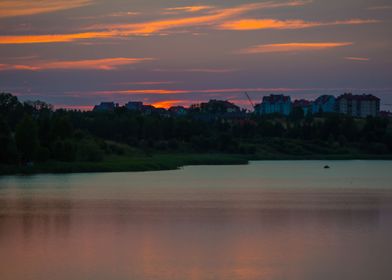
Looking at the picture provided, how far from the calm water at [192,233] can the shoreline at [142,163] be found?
1584 centimetres

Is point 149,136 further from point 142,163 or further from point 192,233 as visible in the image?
point 192,233

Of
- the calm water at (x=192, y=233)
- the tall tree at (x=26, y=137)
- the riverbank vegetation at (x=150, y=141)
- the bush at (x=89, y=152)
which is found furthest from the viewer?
the bush at (x=89, y=152)

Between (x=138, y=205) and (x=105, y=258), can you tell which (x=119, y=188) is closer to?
(x=138, y=205)

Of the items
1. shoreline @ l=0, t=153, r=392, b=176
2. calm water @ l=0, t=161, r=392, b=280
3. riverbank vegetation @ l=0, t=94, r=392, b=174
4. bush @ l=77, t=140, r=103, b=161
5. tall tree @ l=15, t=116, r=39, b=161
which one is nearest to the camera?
calm water @ l=0, t=161, r=392, b=280

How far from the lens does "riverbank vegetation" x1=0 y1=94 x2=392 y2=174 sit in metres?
87.1

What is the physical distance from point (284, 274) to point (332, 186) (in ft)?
162

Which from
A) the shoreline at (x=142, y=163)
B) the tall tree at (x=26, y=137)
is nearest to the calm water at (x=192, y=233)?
the tall tree at (x=26, y=137)

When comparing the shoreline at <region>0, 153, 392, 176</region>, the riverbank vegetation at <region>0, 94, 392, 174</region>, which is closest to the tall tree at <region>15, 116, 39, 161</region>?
the riverbank vegetation at <region>0, 94, 392, 174</region>

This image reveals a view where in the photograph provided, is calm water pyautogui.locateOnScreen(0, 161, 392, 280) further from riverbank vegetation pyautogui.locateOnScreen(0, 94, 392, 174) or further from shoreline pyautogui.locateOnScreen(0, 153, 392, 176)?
riverbank vegetation pyautogui.locateOnScreen(0, 94, 392, 174)

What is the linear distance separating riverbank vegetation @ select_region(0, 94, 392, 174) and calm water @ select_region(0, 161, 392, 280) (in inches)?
670

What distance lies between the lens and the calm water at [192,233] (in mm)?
27922

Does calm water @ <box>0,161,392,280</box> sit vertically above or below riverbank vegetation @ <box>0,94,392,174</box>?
below

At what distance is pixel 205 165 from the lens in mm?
125562

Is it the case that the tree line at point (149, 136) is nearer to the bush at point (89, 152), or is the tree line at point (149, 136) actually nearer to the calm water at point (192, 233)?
the bush at point (89, 152)
